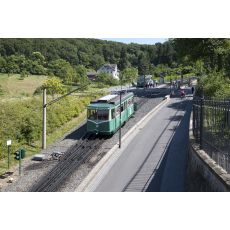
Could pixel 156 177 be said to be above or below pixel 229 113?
below

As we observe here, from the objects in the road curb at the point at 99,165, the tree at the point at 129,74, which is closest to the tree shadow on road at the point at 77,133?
the road curb at the point at 99,165

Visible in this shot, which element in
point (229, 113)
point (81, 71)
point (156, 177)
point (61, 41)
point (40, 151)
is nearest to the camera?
point (229, 113)

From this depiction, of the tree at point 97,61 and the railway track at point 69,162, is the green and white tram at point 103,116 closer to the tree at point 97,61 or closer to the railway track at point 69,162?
the railway track at point 69,162

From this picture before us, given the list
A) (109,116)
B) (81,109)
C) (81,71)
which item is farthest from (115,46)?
(109,116)

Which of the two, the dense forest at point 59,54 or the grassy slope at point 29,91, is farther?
the dense forest at point 59,54

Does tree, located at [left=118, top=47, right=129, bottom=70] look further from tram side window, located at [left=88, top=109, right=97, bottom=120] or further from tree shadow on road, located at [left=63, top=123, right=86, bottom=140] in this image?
tram side window, located at [left=88, top=109, right=97, bottom=120]

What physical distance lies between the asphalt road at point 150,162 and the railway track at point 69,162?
78.2 inches

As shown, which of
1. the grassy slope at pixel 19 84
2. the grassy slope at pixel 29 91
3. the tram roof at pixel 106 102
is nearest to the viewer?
the tram roof at pixel 106 102

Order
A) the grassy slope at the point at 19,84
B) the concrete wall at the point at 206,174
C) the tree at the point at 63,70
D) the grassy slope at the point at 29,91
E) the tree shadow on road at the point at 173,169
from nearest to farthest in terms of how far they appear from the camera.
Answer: the concrete wall at the point at 206,174
the tree shadow on road at the point at 173,169
the grassy slope at the point at 29,91
the grassy slope at the point at 19,84
the tree at the point at 63,70

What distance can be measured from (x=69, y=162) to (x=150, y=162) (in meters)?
4.78

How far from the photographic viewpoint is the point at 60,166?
22.2 metres

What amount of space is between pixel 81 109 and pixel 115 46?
17.3 meters

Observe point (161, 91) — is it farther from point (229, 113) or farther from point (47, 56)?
point (229, 113)

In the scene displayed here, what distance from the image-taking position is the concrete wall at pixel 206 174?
10.4m
